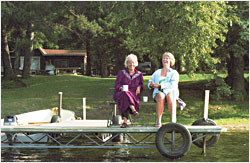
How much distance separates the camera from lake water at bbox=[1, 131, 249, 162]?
12.6 m

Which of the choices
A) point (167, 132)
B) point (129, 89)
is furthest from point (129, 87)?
point (167, 132)

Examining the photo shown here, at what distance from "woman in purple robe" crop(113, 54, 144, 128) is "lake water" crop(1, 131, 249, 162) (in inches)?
53.0

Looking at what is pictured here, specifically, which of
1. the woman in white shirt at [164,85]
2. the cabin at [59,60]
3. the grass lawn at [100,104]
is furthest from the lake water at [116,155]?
the cabin at [59,60]

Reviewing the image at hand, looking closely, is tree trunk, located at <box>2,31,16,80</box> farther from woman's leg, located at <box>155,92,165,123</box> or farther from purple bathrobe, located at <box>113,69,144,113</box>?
woman's leg, located at <box>155,92,165,123</box>

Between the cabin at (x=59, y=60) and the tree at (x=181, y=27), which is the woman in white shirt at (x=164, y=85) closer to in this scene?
the tree at (x=181, y=27)

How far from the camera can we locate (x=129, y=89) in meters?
12.0

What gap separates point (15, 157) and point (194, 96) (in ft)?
60.9

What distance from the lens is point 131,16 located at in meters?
24.7

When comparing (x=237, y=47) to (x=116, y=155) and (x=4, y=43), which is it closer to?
(x=116, y=155)

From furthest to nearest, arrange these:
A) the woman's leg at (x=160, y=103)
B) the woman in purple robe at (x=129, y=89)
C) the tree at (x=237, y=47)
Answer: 1. the tree at (x=237, y=47)
2. the woman in purple robe at (x=129, y=89)
3. the woman's leg at (x=160, y=103)

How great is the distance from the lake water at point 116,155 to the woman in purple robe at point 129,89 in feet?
4.42

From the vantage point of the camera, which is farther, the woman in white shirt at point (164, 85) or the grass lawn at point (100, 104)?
the grass lawn at point (100, 104)

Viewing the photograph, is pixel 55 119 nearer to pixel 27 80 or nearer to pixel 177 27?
pixel 177 27

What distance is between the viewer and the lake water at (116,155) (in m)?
12.6
